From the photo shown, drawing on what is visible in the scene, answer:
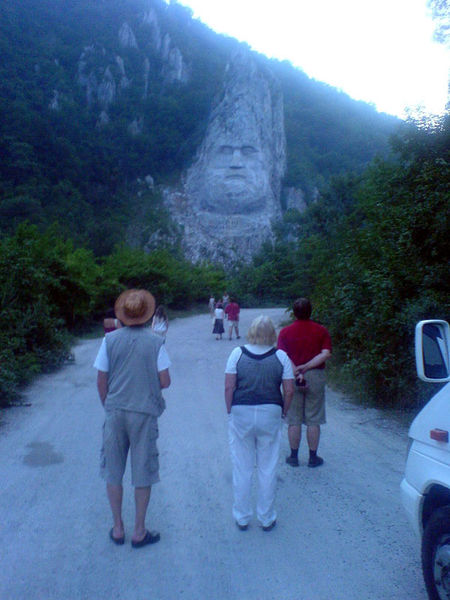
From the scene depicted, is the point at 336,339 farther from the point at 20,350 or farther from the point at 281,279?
the point at 281,279

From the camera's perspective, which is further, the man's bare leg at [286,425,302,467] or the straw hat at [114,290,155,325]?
the man's bare leg at [286,425,302,467]

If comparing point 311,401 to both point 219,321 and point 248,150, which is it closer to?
point 219,321

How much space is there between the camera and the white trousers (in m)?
4.70

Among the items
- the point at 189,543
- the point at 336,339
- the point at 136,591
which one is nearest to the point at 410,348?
the point at 336,339

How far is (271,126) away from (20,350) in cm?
6442

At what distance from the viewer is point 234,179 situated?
213ft

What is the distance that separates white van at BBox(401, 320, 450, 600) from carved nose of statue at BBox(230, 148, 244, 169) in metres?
63.8

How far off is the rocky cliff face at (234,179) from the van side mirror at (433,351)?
57.9m

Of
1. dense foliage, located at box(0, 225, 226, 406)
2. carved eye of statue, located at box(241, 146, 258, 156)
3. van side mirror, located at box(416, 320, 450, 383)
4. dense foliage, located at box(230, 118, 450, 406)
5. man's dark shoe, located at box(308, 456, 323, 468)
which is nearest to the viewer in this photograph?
van side mirror, located at box(416, 320, 450, 383)

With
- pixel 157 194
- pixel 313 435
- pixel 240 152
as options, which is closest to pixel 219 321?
pixel 313 435

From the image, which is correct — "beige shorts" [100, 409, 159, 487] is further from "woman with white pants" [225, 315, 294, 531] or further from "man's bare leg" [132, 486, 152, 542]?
"woman with white pants" [225, 315, 294, 531]

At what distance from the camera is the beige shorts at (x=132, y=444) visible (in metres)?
4.37

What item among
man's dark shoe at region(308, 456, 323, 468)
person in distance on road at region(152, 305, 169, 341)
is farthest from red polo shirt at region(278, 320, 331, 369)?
person in distance on road at region(152, 305, 169, 341)

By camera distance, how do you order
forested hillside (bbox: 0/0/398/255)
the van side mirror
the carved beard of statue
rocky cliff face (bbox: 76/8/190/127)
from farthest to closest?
rocky cliff face (bbox: 76/8/190/127), the carved beard of statue, forested hillside (bbox: 0/0/398/255), the van side mirror
